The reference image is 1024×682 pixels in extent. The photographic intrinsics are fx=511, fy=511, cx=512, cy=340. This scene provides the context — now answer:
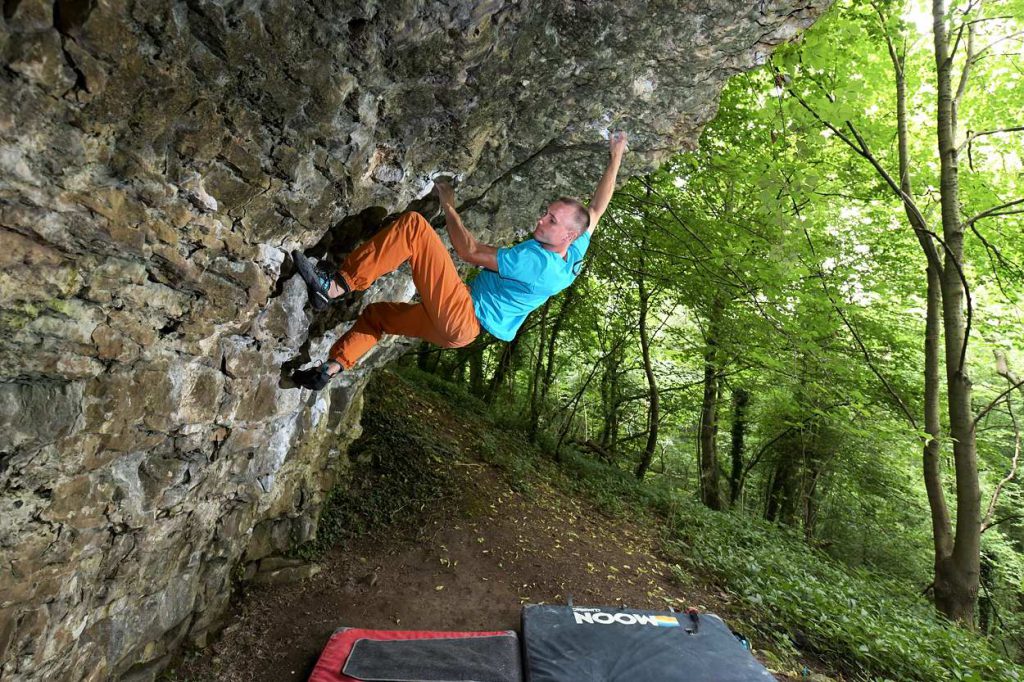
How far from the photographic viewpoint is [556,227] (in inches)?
143

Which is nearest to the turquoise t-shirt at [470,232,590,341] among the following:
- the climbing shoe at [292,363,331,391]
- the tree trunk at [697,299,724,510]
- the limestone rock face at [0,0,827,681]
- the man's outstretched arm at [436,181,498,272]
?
the man's outstretched arm at [436,181,498,272]

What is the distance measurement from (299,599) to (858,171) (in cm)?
1052

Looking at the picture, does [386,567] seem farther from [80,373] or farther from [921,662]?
[921,662]

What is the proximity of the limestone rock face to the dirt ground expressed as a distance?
2.22 ft

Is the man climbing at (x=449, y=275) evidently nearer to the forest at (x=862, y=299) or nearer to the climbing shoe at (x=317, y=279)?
the climbing shoe at (x=317, y=279)

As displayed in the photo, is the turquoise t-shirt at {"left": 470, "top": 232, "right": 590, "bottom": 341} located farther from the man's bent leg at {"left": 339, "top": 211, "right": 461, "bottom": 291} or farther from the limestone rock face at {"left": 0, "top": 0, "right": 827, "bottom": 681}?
the limestone rock face at {"left": 0, "top": 0, "right": 827, "bottom": 681}

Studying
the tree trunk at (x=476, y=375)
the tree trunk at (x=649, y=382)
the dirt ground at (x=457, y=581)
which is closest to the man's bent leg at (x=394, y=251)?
the dirt ground at (x=457, y=581)

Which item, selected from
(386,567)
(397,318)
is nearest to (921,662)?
(386,567)

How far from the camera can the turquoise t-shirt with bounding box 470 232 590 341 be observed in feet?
11.8

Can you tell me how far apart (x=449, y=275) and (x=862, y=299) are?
418 inches

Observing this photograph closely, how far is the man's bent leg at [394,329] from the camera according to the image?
3.80 metres

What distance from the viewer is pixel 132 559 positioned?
3.56m

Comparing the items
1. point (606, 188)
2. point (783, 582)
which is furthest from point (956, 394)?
point (606, 188)

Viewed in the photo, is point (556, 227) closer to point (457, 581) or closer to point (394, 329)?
point (394, 329)
